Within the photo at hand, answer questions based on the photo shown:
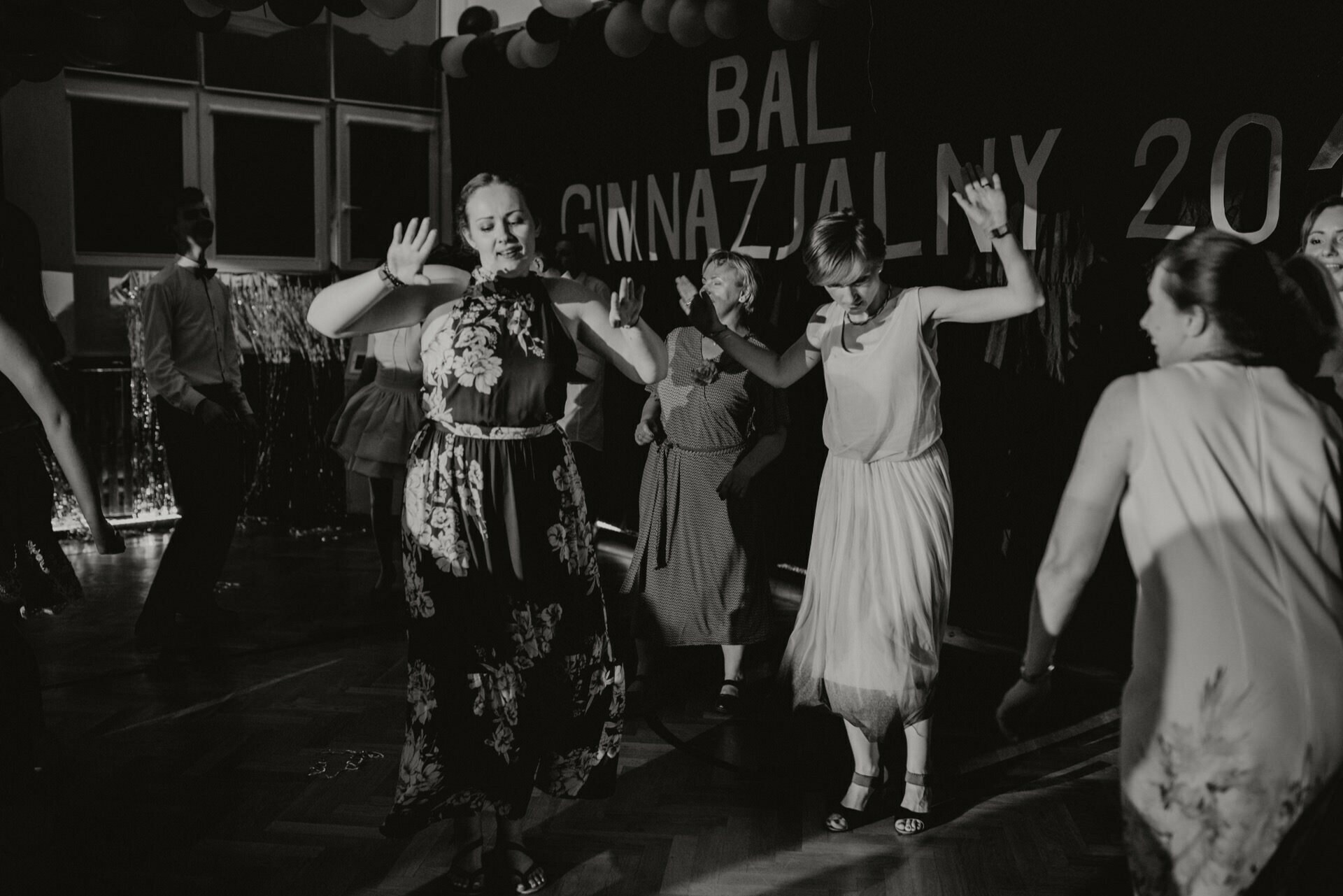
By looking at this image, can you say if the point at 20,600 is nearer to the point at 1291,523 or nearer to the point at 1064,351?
the point at 1291,523

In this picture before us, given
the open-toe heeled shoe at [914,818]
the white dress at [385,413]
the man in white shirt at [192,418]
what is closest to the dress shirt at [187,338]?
the man in white shirt at [192,418]

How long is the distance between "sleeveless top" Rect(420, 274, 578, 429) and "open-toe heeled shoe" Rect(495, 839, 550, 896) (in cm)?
100

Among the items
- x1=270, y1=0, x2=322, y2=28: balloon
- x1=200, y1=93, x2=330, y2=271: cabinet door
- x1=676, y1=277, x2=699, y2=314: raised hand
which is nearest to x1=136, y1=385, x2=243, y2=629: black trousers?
x1=270, y1=0, x2=322, y2=28: balloon

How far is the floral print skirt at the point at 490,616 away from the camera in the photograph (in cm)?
254

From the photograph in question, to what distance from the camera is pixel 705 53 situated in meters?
5.58

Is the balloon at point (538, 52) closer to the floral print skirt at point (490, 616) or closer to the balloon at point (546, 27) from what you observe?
the balloon at point (546, 27)

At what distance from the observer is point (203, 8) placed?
4609 millimetres

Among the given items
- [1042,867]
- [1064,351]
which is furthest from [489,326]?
[1064,351]

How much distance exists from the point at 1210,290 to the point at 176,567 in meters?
4.14

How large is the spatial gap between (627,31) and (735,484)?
106 inches

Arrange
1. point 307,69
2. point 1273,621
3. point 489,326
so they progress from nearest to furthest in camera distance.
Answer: point 1273,621
point 489,326
point 307,69

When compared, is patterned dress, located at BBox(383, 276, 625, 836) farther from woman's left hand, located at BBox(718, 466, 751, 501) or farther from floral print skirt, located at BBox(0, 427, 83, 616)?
woman's left hand, located at BBox(718, 466, 751, 501)

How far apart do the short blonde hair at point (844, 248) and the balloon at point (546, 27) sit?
3.57 meters

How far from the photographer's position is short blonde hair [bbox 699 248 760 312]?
385 centimetres
